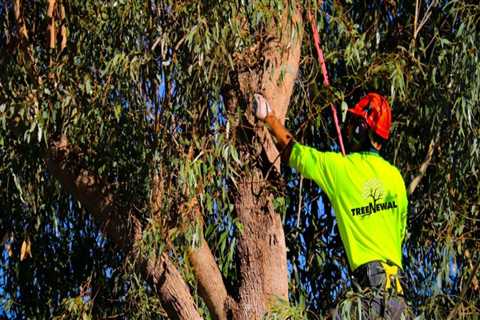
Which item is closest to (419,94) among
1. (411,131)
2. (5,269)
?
(411,131)

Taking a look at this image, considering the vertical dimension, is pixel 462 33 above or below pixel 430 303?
above

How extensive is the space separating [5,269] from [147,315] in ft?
5.01

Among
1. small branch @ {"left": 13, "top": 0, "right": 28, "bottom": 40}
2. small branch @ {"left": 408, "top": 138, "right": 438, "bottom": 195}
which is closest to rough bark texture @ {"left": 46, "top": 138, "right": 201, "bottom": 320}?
small branch @ {"left": 13, "top": 0, "right": 28, "bottom": 40}

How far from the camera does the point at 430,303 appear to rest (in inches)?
238

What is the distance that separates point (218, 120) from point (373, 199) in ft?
3.09

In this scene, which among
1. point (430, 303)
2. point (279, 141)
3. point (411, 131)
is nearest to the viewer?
point (279, 141)

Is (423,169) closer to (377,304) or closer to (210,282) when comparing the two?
(210,282)

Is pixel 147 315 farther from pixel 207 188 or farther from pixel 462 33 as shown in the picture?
pixel 462 33

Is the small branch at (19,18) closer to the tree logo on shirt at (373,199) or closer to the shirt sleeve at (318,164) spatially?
the shirt sleeve at (318,164)

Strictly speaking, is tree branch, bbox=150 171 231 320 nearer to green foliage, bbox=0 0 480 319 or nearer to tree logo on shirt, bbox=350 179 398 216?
green foliage, bbox=0 0 480 319

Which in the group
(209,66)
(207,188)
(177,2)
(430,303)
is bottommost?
(430,303)

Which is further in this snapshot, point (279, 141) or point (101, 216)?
point (101, 216)

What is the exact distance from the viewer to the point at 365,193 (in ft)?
18.1

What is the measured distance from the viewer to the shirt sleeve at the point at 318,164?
551 cm
